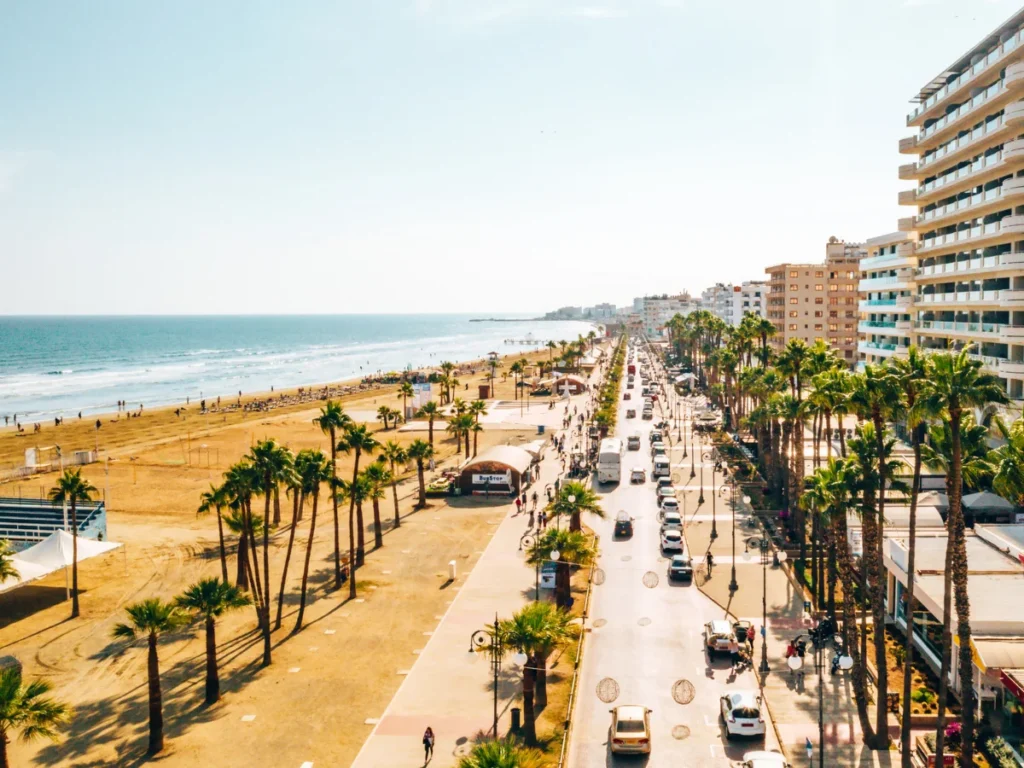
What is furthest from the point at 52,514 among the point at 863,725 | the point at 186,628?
the point at 863,725

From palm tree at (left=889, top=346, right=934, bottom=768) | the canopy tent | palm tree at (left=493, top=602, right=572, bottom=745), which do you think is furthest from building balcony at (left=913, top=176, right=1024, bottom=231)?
the canopy tent

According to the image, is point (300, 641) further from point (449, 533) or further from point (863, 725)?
point (863, 725)

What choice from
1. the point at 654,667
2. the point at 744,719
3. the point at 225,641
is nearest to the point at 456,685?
the point at 654,667

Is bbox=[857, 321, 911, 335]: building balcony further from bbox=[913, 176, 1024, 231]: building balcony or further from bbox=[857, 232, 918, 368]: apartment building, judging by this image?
bbox=[913, 176, 1024, 231]: building balcony

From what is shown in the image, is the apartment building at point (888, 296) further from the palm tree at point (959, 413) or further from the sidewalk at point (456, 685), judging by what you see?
the palm tree at point (959, 413)

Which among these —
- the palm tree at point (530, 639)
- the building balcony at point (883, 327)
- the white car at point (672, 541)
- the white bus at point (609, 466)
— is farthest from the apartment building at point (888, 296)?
the palm tree at point (530, 639)
